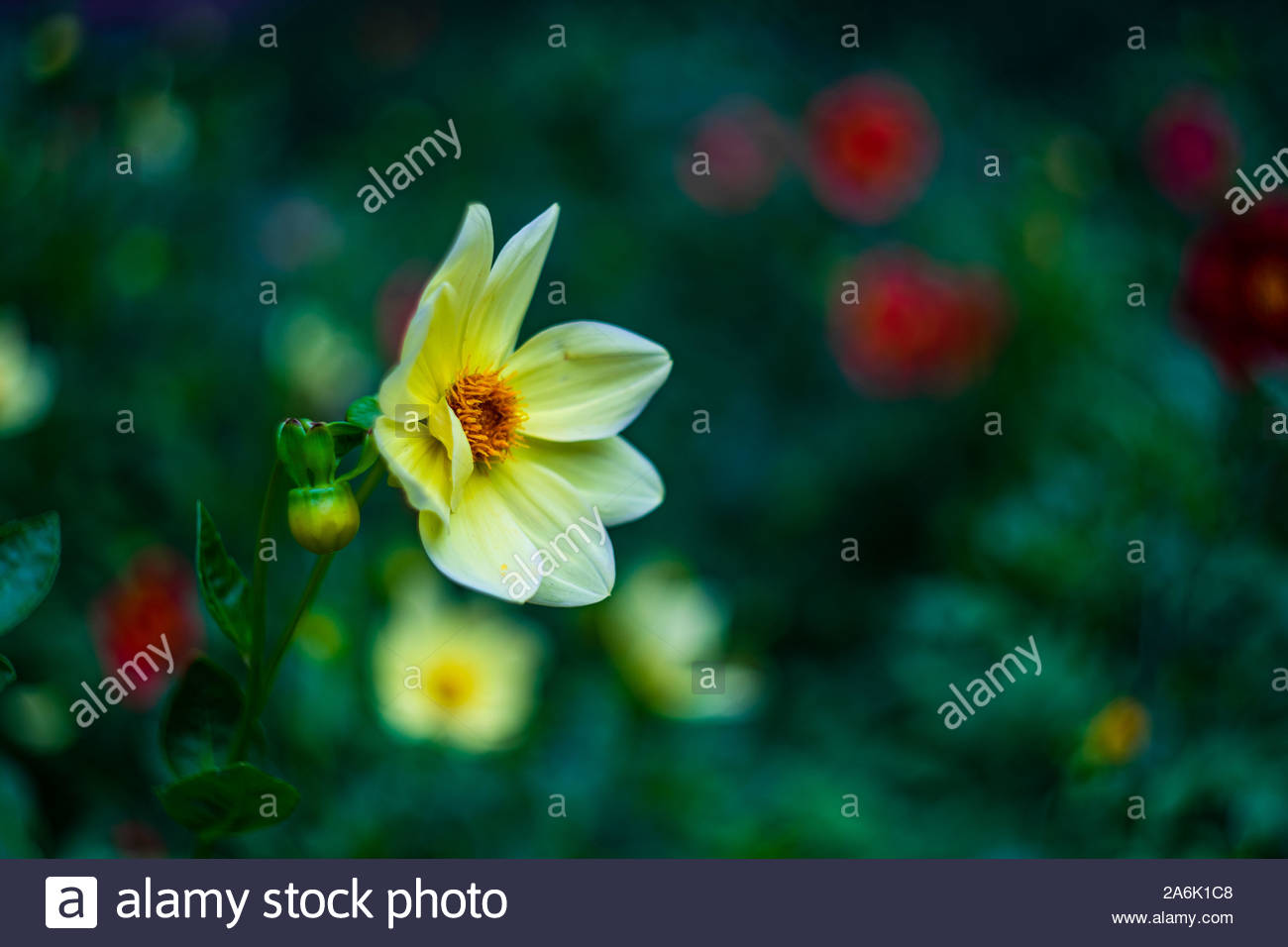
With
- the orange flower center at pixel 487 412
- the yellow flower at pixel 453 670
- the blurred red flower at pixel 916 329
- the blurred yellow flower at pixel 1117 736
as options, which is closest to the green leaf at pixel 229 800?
the orange flower center at pixel 487 412

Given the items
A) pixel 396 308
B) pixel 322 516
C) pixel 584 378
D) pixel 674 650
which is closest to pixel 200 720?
pixel 322 516

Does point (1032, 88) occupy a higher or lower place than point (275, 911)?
higher

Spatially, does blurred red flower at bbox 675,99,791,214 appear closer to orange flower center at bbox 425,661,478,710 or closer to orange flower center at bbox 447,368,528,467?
orange flower center at bbox 425,661,478,710

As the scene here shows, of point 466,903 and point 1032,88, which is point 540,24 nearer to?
point 1032,88

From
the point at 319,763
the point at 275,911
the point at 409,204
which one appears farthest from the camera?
the point at 409,204

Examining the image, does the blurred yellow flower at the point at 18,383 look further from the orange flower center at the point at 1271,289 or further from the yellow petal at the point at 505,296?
the orange flower center at the point at 1271,289

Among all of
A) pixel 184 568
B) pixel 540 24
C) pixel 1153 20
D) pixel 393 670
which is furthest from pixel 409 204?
pixel 1153 20

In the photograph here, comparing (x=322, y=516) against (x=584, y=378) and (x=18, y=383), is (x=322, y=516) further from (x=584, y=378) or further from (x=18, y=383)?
(x=18, y=383)
